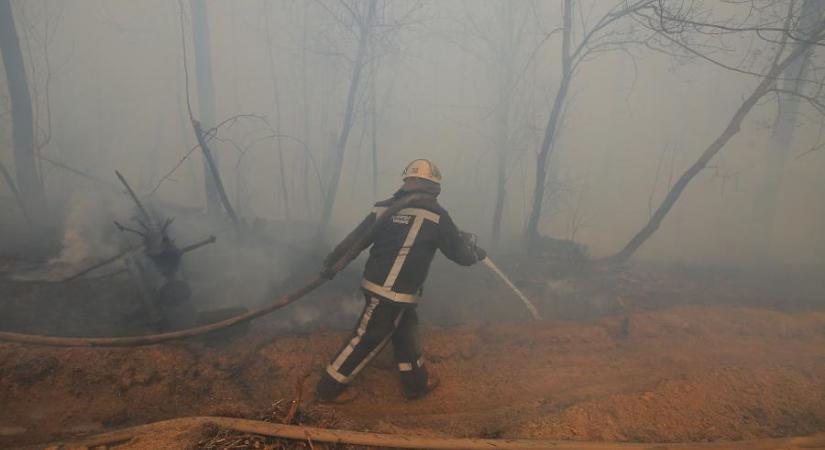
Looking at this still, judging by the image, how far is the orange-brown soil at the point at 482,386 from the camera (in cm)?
334

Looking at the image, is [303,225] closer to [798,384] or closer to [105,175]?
[798,384]

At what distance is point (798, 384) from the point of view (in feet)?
13.4

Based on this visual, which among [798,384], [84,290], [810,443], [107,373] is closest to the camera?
[810,443]

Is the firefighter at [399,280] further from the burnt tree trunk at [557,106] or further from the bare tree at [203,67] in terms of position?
the bare tree at [203,67]

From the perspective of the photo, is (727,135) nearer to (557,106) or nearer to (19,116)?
(557,106)

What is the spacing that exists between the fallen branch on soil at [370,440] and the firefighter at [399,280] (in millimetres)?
1065

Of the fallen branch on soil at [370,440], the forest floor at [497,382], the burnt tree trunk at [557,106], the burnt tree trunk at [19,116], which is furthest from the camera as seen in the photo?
the burnt tree trunk at [19,116]

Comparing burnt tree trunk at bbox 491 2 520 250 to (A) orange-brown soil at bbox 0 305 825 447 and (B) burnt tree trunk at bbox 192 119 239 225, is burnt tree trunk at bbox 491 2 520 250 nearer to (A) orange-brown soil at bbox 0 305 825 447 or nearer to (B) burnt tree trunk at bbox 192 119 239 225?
(A) orange-brown soil at bbox 0 305 825 447

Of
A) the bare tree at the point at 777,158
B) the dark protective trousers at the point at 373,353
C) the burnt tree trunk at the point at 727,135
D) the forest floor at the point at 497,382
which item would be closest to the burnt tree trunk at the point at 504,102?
the burnt tree trunk at the point at 727,135

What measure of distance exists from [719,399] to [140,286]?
20.2ft

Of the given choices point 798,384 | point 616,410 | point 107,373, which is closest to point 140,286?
point 107,373

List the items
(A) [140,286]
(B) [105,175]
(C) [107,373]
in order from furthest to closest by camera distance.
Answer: (B) [105,175], (A) [140,286], (C) [107,373]

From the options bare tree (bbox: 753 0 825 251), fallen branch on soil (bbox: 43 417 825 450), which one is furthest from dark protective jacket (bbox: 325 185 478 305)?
bare tree (bbox: 753 0 825 251)

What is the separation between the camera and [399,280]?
374cm
